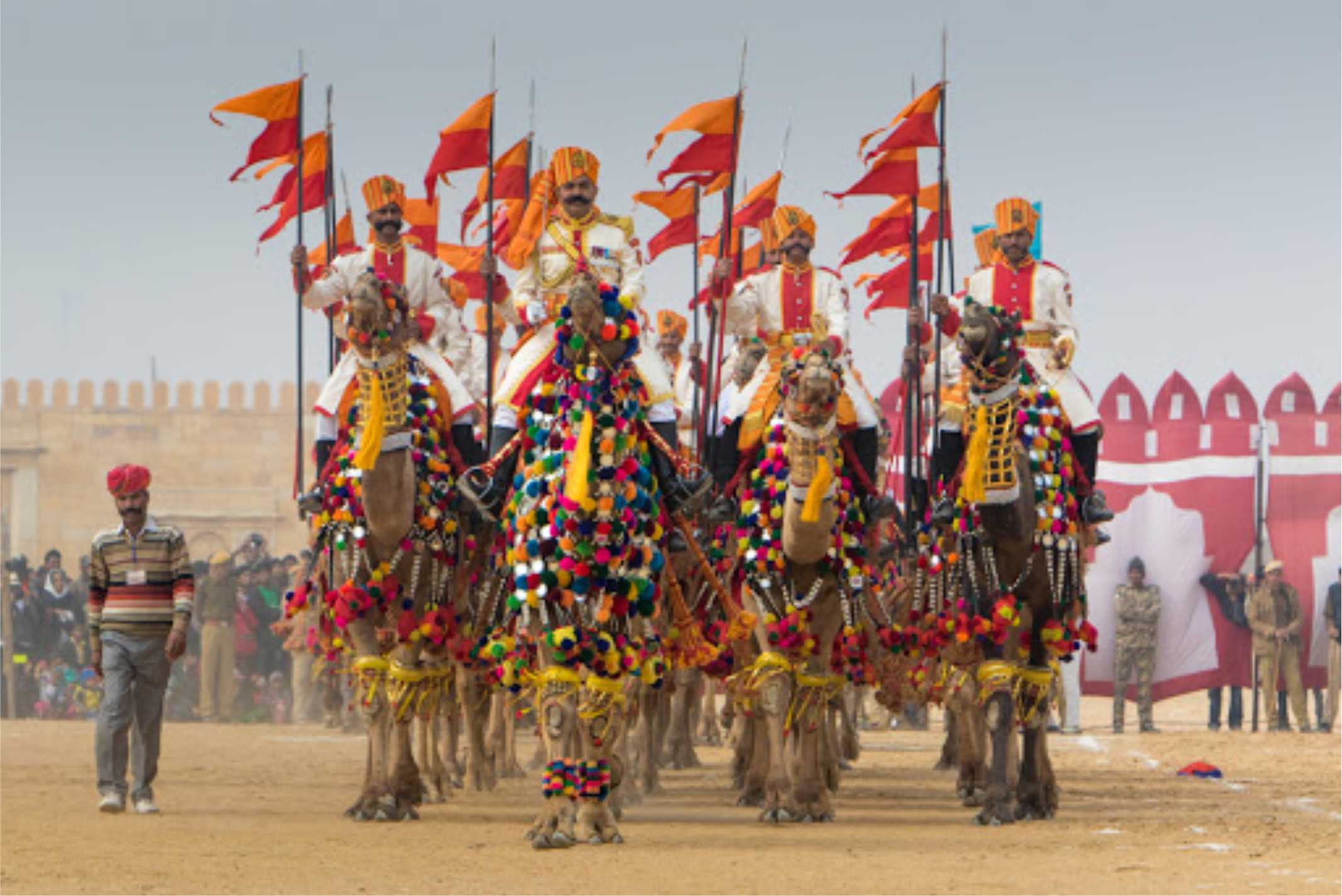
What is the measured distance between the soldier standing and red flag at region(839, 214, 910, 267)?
10625mm

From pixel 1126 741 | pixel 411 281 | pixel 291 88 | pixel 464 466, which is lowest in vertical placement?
pixel 1126 741

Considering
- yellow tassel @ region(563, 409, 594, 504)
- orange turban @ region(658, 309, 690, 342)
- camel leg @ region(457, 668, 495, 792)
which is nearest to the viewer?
yellow tassel @ region(563, 409, 594, 504)

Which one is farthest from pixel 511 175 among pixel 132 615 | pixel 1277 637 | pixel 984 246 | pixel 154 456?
pixel 154 456

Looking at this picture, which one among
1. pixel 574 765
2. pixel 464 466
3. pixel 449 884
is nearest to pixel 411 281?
pixel 464 466

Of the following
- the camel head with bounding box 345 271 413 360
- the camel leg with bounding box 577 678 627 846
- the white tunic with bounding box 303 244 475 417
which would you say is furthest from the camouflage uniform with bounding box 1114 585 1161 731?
the camel leg with bounding box 577 678 627 846

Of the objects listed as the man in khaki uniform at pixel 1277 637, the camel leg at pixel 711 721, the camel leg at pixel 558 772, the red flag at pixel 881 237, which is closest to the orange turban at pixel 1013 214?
the red flag at pixel 881 237

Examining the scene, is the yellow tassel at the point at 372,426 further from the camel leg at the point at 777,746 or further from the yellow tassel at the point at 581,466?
the camel leg at the point at 777,746

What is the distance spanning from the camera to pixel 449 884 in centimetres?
1198

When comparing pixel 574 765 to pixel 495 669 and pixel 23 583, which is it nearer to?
pixel 495 669

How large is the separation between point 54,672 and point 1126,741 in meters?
13.6

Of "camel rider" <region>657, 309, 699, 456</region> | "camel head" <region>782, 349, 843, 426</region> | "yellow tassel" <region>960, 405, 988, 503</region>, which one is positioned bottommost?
"yellow tassel" <region>960, 405, 988, 503</region>

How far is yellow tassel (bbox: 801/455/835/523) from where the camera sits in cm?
1516

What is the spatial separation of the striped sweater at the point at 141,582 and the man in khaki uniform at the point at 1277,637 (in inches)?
670

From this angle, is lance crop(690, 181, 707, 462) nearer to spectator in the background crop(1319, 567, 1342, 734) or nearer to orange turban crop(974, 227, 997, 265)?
orange turban crop(974, 227, 997, 265)
